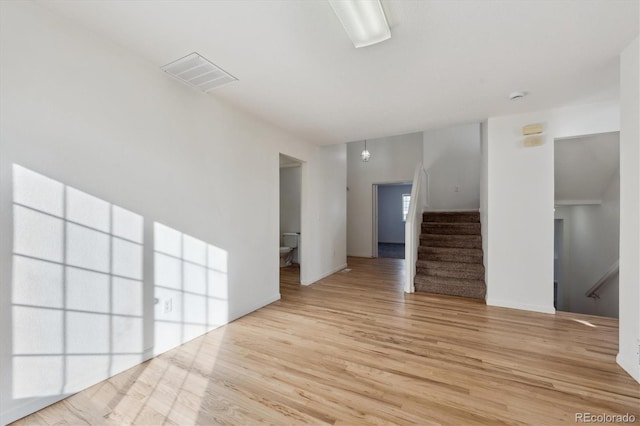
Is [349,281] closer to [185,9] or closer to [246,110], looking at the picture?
[246,110]

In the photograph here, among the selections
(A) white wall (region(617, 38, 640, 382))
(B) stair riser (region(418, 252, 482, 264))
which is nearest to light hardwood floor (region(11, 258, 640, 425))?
(A) white wall (region(617, 38, 640, 382))

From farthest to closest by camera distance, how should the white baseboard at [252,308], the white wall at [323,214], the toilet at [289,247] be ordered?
the toilet at [289,247] → the white wall at [323,214] → the white baseboard at [252,308]

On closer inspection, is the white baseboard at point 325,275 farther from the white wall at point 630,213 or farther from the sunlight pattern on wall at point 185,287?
the white wall at point 630,213

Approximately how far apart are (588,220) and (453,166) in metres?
2.66

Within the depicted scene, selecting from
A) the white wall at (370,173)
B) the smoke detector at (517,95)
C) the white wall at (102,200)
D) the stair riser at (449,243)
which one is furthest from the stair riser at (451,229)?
the white wall at (102,200)

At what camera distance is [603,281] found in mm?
4215

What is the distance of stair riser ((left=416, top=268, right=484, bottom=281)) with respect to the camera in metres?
3.90

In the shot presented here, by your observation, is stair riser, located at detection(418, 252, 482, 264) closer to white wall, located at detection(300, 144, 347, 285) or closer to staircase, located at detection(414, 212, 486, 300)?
staircase, located at detection(414, 212, 486, 300)

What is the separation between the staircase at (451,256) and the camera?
3854 millimetres

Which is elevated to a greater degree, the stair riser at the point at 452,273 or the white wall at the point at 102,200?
the white wall at the point at 102,200

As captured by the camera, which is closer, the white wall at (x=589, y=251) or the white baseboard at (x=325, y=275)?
the white wall at (x=589, y=251)

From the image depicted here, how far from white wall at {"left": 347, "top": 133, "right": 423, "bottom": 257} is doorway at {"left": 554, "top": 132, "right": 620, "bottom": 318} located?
312 cm

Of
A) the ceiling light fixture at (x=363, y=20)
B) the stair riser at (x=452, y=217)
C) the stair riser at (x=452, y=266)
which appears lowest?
the stair riser at (x=452, y=266)

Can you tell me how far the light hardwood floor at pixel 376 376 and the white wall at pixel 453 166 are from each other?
374 cm
